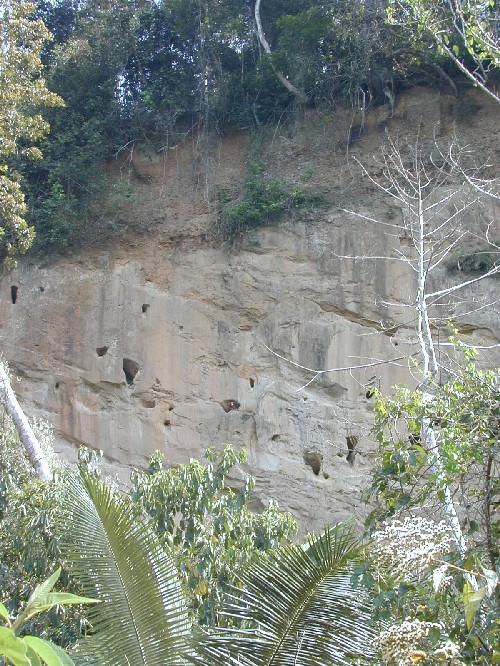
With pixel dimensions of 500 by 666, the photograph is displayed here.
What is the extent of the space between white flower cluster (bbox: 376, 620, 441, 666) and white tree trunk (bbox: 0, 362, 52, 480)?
5877 mm

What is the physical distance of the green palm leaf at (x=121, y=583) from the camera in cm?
425

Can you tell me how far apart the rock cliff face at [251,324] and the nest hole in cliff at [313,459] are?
2 centimetres

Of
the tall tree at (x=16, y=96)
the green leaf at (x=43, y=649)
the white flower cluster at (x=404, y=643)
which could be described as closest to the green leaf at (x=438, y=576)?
the white flower cluster at (x=404, y=643)

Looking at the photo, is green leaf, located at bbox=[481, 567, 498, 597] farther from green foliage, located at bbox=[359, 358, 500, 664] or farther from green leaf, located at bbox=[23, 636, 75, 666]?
green leaf, located at bbox=[23, 636, 75, 666]

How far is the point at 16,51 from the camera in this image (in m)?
12.6

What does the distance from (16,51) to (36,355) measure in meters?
4.75

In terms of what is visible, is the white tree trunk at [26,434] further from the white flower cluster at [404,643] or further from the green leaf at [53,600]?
the white flower cluster at [404,643]

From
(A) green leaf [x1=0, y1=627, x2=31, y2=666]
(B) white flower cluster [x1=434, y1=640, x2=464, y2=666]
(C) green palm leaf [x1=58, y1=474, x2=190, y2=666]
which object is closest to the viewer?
(A) green leaf [x1=0, y1=627, x2=31, y2=666]

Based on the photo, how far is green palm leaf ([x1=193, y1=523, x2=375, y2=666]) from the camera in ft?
12.8

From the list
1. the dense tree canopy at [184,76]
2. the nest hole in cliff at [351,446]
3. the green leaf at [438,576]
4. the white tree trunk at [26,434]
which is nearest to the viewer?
the green leaf at [438,576]

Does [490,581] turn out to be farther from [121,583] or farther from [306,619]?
[121,583]

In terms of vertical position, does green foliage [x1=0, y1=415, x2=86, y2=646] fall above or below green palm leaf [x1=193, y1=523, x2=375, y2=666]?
below

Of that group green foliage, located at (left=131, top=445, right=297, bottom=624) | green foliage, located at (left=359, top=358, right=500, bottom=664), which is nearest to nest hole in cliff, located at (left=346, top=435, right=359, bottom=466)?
green foliage, located at (left=131, top=445, right=297, bottom=624)

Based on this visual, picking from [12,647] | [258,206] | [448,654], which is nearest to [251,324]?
[258,206]
